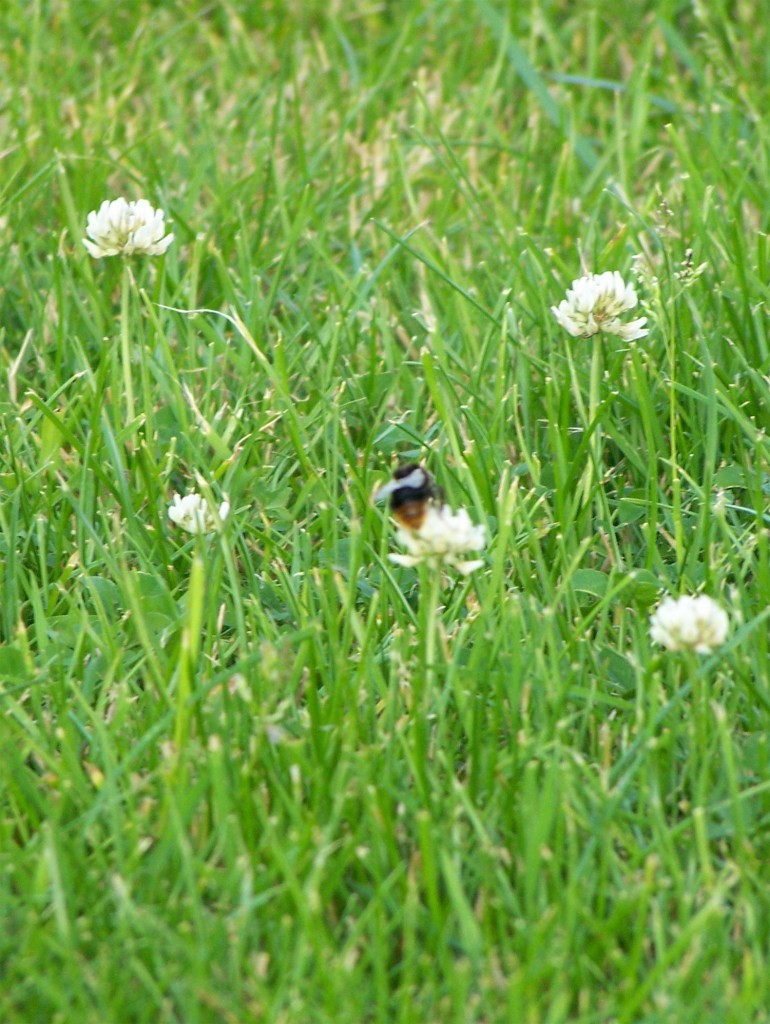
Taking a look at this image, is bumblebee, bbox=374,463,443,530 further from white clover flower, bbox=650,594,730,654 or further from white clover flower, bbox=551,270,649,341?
white clover flower, bbox=551,270,649,341

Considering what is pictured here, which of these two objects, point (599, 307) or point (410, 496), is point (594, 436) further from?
point (410, 496)

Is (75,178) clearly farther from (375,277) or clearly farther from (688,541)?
(688,541)

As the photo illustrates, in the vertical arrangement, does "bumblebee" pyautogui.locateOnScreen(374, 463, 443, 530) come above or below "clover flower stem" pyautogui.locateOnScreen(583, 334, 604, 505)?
above

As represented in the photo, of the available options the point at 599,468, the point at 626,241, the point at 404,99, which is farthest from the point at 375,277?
the point at 404,99

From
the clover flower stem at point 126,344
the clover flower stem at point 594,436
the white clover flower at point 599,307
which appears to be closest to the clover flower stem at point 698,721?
the clover flower stem at point 594,436

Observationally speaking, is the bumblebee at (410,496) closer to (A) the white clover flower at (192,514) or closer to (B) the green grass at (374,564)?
(B) the green grass at (374,564)

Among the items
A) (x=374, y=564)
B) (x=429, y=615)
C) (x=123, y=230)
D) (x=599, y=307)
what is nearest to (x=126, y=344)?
(x=123, y=230)

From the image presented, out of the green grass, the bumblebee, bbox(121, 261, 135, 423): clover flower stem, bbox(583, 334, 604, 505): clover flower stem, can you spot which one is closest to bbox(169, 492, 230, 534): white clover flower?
the green grass
